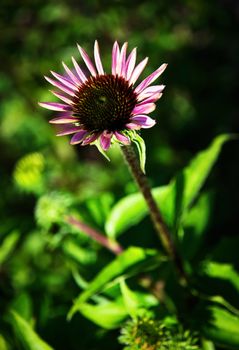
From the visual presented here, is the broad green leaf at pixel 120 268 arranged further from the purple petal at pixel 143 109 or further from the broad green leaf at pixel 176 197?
the purple petal at pixel 143 109

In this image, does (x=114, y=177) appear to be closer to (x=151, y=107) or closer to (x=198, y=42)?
(x=198, y=42)

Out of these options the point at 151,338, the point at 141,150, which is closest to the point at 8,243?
the point at 151,338

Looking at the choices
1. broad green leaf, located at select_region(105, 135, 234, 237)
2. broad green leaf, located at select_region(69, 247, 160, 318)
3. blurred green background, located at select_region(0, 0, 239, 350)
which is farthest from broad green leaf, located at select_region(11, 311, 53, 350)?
blurred green background, located at select_region(0, 0, 239, 350)

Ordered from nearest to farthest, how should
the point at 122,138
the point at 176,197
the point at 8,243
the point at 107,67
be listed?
the point at 122,138, the point at 176,197, the point at 8,243, the point at 107,67

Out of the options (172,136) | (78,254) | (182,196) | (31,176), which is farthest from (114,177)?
(182,196)

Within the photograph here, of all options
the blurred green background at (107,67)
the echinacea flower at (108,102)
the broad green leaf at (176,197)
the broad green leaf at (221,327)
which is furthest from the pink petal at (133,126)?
the blurred green background at (107,67)

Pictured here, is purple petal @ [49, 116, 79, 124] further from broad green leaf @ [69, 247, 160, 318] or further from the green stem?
broad green leaf @ [69, 247, 160, 318]

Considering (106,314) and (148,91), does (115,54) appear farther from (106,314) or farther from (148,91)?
(106,314)
